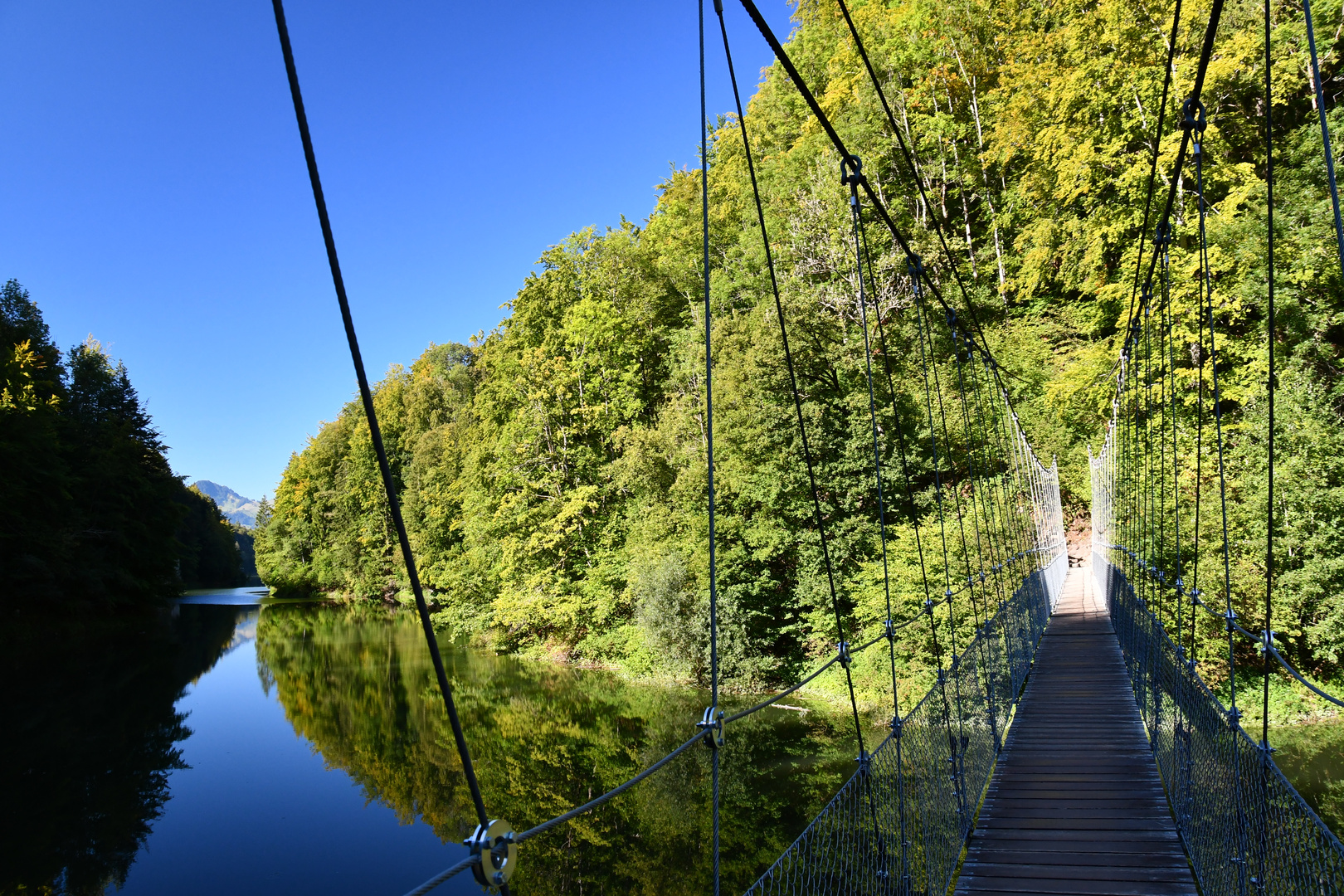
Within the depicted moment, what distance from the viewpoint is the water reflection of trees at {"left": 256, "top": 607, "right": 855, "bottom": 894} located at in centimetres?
799

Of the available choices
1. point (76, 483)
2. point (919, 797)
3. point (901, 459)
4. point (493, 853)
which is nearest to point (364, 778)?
point (901, 459)

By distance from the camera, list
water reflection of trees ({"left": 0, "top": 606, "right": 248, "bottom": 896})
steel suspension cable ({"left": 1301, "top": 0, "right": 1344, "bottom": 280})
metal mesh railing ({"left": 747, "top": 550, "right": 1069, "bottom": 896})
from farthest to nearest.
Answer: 1. water reflection of trees ({"left": 0, "top": 606, "right": 248, "bottom": 896})
2. metal mesh railing ({"left": 747, "top": 550, "right": 1069, "bottom": 896})
3. steel suspension cable ({"left": 1301, "top": 0, "right": 1344, "bottom": 280})

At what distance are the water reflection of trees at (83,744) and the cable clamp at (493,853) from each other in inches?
334

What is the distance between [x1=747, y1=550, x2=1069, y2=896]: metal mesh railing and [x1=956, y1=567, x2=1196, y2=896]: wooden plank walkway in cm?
13

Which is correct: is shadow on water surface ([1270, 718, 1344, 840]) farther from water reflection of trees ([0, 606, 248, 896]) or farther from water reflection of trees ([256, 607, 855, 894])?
water reflection of trees ([0, 606, 248, 896])

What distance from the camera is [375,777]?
10984 millimetres

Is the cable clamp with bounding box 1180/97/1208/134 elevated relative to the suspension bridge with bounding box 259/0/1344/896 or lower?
elevated

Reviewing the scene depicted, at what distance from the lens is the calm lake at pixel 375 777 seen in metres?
7.89

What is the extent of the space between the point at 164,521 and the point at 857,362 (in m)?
23.8

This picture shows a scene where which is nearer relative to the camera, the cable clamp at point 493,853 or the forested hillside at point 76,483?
the cable clamp at point 493,853

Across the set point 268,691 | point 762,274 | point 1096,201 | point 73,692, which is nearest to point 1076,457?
point 1096,201

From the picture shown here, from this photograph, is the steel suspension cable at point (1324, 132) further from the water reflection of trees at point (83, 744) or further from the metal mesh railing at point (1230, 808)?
the water reflection of trees at point (83, 744)

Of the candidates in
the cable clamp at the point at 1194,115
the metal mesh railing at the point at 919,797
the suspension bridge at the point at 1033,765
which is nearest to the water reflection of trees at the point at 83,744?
the suspension bridge at the point at 1033,765

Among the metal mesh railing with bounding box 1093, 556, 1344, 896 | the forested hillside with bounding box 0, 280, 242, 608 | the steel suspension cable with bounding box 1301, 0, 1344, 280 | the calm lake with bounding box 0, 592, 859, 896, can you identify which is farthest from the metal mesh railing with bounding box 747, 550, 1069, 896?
the forested hillside with bounding box 0, 280, 242, 608
